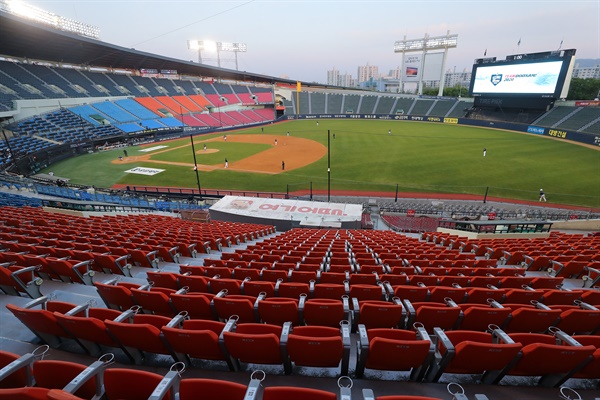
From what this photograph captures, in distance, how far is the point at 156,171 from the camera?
34.5 meters

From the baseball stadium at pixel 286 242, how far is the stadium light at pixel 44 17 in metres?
1.71

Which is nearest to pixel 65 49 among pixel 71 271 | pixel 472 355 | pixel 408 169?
pixel 408 169

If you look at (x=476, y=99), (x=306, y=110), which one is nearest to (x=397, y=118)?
(x=476, y=99)

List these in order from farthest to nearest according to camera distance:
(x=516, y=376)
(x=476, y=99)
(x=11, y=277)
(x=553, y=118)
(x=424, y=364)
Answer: (x=476, y=99) < (x=553, y=118) < (x=11, y=277) < (x=516, y=376) < (x=424, y=364)

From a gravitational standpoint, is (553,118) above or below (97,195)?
above

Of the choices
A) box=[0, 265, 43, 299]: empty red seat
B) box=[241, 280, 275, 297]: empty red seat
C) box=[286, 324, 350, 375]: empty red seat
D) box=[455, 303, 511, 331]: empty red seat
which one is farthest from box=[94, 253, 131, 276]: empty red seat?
box=[455, 303, 511, 331]: empty red seat

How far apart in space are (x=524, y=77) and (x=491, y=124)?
9883 millimetres

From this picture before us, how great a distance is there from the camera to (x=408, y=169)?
33.5 meters

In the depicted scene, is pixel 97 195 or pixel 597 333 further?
pixel 97 195

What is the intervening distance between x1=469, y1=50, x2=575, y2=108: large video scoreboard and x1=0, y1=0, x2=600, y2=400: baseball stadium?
355 millimetres

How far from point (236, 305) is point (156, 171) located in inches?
1358

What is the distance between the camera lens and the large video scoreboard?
5112cm

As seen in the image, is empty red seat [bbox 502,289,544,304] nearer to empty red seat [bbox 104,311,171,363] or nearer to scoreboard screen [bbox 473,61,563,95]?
empty red seat [bbox 104,311,171,363]

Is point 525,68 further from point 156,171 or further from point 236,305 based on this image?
point 236,305
